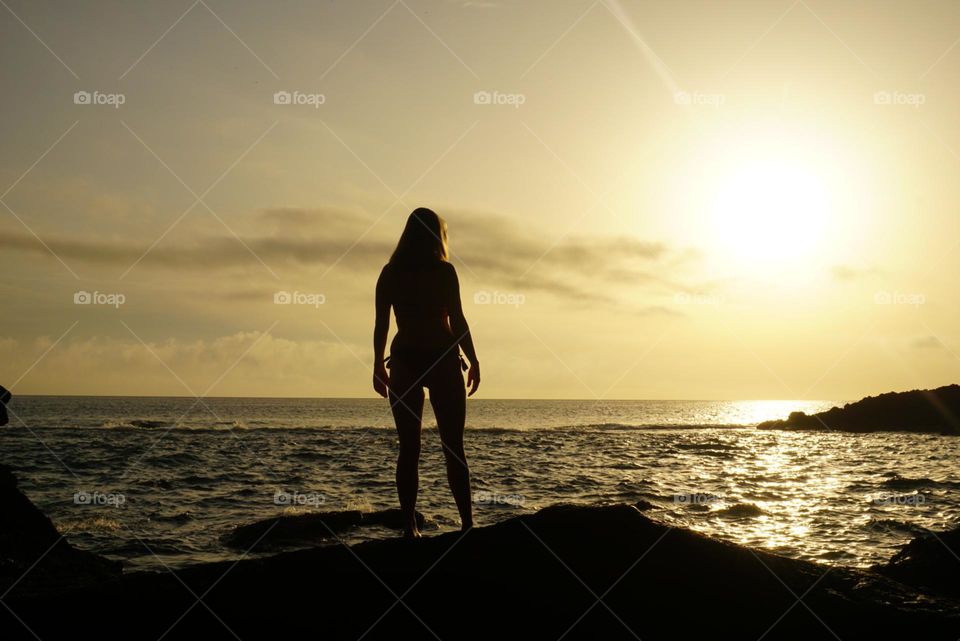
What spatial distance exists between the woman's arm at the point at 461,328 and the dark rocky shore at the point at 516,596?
126cm

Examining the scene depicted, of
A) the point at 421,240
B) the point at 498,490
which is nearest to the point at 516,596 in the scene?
the point at 421,240

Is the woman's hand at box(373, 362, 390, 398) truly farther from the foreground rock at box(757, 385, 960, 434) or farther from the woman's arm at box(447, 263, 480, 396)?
the foreground rock at box(757, 385, 960, 434)

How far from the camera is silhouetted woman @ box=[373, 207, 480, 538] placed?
5656 millimetres

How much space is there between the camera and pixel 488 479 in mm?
20734

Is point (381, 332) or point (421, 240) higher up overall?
point (421, 240)

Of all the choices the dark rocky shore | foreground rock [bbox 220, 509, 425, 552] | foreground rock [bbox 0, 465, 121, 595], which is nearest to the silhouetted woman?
the dark rocky shore

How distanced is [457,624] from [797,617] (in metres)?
2.07

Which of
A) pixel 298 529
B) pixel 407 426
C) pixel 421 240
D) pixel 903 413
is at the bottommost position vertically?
pixel 298 529

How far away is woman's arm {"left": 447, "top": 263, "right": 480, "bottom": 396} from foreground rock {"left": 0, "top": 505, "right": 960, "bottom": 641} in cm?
134

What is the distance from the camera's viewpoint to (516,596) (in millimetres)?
4336

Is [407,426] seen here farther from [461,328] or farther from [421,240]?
[421,240]

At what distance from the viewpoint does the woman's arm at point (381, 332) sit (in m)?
5.83

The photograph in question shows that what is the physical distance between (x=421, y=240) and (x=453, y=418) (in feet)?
4.66

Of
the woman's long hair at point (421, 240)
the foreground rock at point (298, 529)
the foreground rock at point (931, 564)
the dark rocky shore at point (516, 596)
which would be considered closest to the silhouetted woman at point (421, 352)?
the woman's long hair at point (421, 240)
